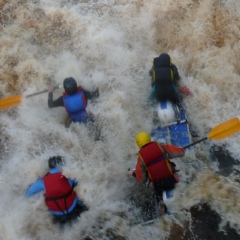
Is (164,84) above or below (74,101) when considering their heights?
below

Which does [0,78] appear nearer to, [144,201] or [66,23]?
[66,23]

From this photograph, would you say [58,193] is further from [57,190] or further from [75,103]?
[75,103]

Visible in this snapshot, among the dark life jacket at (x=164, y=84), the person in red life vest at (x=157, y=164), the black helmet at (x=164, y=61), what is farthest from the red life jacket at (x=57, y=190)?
the black helmet at (x=164, y=61)

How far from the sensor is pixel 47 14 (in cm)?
705

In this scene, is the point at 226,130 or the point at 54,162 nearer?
the point at 54,162

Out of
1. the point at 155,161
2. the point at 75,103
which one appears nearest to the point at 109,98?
the point at 75,103

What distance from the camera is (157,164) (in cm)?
395

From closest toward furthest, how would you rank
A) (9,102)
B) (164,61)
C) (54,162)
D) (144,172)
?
(144,172), (54,162), (164,61), (9,102)

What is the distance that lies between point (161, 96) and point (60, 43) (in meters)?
2.64

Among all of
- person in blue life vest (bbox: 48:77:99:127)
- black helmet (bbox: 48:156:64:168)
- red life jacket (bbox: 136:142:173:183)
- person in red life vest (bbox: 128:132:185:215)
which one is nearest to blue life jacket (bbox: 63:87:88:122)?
person in blue life vest (bbox: 48:77:99:127)

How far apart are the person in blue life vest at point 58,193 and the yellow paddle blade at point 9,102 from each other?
1596mm

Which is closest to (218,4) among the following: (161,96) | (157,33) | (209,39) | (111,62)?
(209,39)

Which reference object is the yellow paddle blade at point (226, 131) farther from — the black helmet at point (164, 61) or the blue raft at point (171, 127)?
the black helmet at point (164, 61)

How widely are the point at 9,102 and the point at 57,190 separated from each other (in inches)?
84.2
